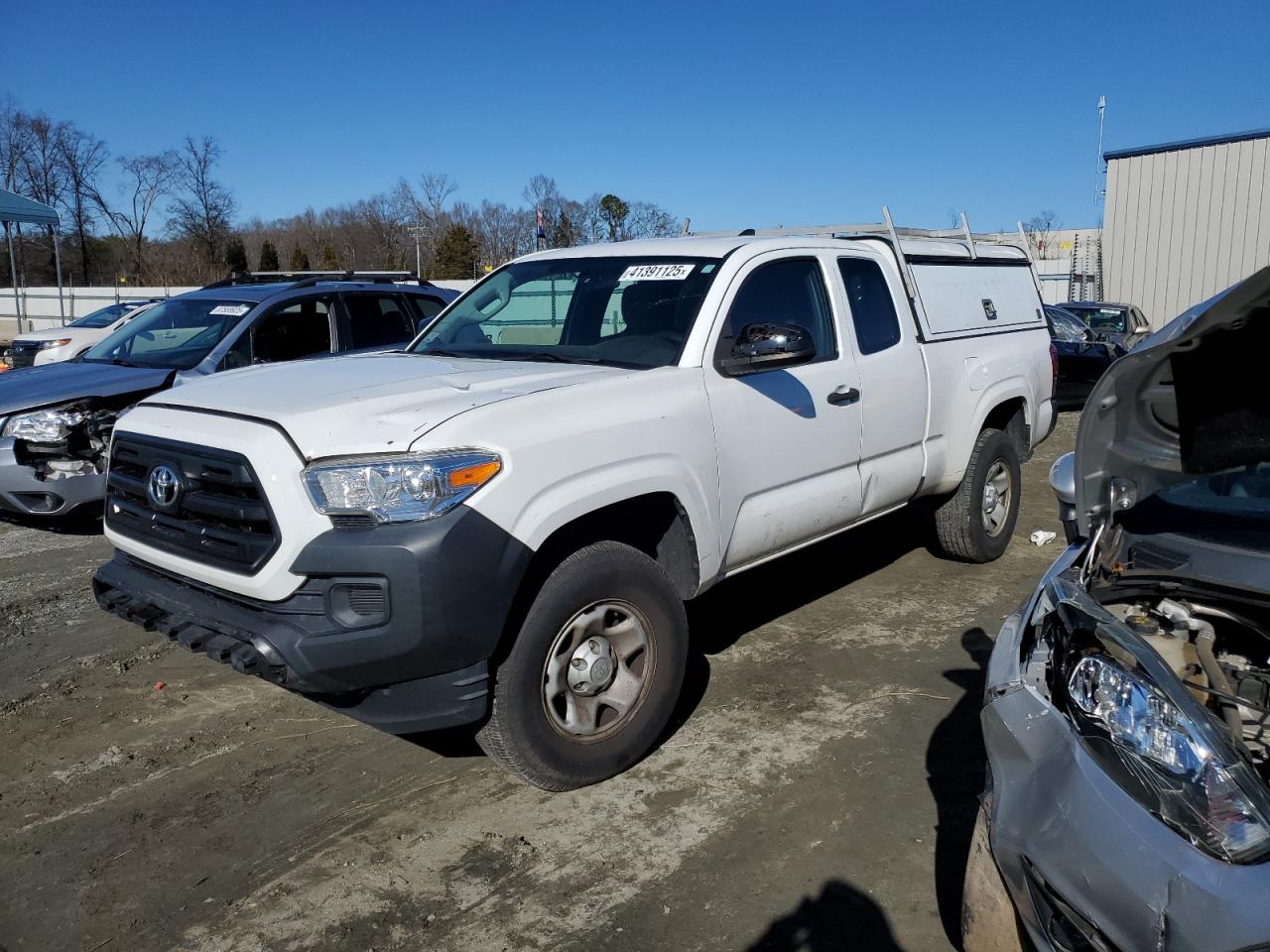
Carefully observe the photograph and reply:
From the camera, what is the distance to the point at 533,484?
3.33 metres

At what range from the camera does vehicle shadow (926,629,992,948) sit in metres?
3.10

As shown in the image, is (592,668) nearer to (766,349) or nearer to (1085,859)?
(766,349)

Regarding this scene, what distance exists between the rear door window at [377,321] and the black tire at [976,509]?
14.9 ft

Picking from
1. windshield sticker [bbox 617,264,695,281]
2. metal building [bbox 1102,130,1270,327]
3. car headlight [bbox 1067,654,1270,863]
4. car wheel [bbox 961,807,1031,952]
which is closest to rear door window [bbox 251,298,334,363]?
windshield sticker [bbox 617,264,695,281]

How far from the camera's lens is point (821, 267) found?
5.04 metres

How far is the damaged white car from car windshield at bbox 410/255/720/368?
189cm

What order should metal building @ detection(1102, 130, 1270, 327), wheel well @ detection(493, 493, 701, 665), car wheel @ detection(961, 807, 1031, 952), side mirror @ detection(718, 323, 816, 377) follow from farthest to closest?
metal building @ detection(1102, 130, 1270, 327), side mirror @ detection(718, 323, 816, 377), wheel well @ detection(493, 493, 701, 665), car wheel @ detection(961, 807, 1031, 952)

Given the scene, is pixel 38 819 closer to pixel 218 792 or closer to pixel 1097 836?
pixel 218 792

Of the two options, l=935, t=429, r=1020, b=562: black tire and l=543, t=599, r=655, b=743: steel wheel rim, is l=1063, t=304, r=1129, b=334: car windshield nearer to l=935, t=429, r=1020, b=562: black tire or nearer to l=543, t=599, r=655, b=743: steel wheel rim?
l=935, t=429, r=1020, b=562: black tire

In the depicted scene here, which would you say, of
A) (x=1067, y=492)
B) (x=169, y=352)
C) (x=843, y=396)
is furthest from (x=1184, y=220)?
(x=1067, y=492)

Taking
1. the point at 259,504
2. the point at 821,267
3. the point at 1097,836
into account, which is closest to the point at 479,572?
the point at 259,504

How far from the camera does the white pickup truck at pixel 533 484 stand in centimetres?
316

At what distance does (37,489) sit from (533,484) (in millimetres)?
4819

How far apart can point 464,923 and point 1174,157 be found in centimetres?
2579
